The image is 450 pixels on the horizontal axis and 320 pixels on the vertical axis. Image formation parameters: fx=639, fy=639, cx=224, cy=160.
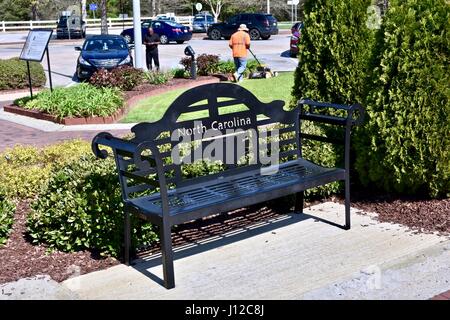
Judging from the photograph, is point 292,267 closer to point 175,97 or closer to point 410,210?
point 410,210

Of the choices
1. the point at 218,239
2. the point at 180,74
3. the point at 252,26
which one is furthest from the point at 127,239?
the point at 252,26

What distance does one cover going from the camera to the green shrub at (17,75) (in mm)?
18969

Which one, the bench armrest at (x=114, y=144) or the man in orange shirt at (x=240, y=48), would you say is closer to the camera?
the bench armrest at (x=114, y=144)

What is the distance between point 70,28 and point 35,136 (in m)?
34.4

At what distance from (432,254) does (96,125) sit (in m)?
8.95

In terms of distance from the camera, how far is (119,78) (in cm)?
1614

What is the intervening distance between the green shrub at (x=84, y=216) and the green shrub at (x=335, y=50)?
2.41 m

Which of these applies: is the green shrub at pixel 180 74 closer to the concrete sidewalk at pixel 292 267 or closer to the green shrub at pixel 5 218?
the concrete sidewalk at pixel 292 267

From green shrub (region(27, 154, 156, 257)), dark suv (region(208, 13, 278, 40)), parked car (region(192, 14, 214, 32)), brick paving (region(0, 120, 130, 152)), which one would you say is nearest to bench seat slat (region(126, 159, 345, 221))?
green shrub (region(27, 154, 156, 257))

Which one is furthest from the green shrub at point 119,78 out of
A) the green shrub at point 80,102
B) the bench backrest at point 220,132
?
the bench backrest at point 220,132
